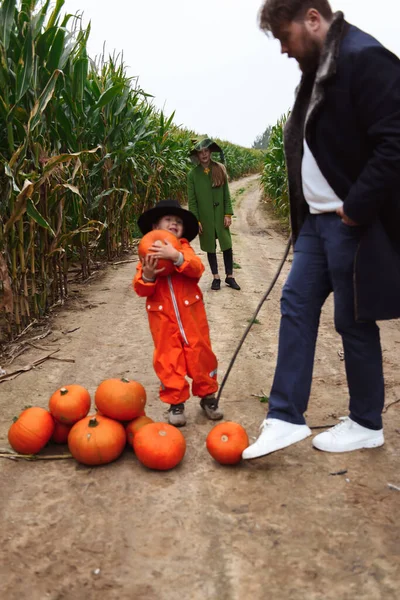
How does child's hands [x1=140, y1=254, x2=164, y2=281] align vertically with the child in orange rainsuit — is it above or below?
above

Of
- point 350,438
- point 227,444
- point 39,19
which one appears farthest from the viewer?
point 39,19

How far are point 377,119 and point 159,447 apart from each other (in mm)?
1639

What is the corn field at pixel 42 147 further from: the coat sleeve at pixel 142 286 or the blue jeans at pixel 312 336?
the blue jeans at pixel 312 336

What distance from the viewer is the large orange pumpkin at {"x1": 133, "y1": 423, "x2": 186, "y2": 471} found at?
245 centimetres

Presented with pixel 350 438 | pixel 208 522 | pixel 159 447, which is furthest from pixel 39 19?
pixel 208 522

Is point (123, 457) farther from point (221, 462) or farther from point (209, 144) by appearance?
point (209, 144)

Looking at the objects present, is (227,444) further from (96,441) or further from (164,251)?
(164,251)

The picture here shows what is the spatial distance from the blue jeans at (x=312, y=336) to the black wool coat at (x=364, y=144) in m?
0.16

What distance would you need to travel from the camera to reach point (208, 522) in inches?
82.2

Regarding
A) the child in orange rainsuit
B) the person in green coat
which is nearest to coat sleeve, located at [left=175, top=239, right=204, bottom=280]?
the child in orange rainsuit

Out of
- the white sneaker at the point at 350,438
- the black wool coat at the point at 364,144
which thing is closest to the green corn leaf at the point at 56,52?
the black wool coat at the point at 364,144

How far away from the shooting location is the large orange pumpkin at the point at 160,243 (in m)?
2.79

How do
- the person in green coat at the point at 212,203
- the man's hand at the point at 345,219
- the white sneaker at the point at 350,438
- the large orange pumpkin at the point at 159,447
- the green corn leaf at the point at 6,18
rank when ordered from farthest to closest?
the person in green coat at the point at 212,203, the green corn leaf at the point at 6,18, the white sneaker at the point at 350,438, the large orange pumpkin at the point at 159,447, the man's hand at the point at 345,219

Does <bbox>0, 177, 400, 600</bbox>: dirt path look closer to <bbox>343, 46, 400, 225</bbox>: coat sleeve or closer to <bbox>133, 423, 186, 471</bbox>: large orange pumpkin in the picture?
<bbox>133, 423, 186, 471</bbox>: large orange pumpkin
